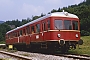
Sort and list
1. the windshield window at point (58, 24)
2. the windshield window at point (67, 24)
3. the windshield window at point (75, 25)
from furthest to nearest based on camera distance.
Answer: the windshield window at point (75, 25) < the windshield window at point (67, 24) < the windshield window at point (58, 24)

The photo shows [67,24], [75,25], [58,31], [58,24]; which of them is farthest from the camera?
[75,25]

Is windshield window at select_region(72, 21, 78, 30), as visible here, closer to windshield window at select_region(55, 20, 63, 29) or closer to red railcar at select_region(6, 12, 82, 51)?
red railcar at select_region(6, 12, 82, 51)

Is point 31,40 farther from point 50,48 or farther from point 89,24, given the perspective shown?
point 89,24

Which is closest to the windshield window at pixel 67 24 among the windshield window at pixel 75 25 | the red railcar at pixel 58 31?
the red railcar at pixel 58 31

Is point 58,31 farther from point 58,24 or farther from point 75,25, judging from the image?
point 75,25

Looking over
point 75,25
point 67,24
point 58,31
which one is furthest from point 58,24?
point 75,25

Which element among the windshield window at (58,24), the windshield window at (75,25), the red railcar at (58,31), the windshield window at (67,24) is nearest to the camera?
the red railcar at (58,31)

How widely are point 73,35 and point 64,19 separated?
136cm

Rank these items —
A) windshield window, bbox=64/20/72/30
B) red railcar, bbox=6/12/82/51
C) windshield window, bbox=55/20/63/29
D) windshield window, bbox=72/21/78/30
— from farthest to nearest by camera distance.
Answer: windshield window, bbox=72/21/78/30 < windshield window, bbox=64/20/72/30 < windshield window, bbox=55/20/63/29 < red railcar, bbox=6/12/82/51

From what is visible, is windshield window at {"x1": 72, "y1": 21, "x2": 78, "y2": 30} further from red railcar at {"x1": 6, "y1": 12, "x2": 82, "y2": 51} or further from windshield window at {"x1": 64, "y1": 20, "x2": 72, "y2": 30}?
windshield window at {"x1": 64, "y1": 20, "x2": 72, "y2": 30}

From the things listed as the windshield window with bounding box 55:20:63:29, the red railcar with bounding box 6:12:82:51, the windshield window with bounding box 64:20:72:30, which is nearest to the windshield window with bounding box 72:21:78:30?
the red railcar with bounding box 6:12:82:51

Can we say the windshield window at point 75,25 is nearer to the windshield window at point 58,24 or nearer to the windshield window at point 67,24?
the windshield window at point 67,24

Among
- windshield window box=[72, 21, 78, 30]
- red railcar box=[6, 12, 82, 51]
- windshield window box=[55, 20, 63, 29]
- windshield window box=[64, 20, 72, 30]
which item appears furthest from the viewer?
windshield window box=[72, 21, 78, 30]

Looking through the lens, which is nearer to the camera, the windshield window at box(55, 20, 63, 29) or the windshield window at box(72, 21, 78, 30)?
the windshield window at box(55, 20, 63, 29)
